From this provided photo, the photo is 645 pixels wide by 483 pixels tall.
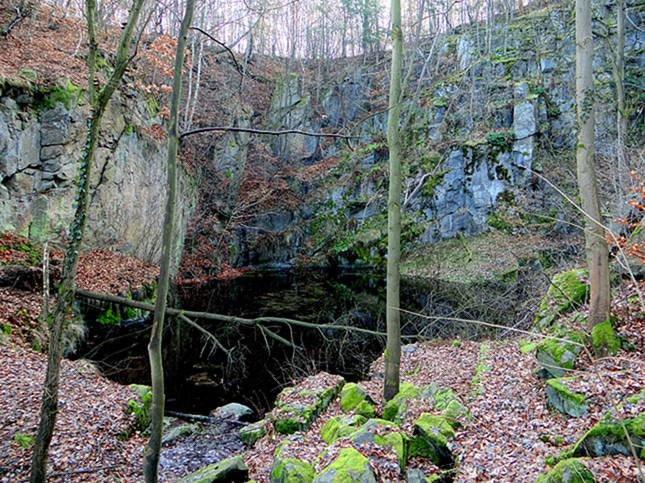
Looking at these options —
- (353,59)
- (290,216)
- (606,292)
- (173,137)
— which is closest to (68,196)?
(173,137)

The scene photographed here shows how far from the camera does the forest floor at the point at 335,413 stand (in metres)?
4.33

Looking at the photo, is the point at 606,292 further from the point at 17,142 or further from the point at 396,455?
the point at 17,142

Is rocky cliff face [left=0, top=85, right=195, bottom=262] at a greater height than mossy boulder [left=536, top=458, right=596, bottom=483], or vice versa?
rocky cliff face [left=0, top=85, right=195, bottom=262]

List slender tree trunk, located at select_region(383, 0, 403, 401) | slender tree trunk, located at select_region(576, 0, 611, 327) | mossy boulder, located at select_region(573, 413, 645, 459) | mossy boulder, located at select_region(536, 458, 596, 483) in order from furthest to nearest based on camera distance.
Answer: slender tree trunk, located at select_region(383, 0, 403, 401) < slender tree trunk, located at select_region(576, 0, 611, 327) < mossy boulder, located at select_region(573, 413, 645, 459) < mossy boulder, located at select_region(536, 458, 596, 483)

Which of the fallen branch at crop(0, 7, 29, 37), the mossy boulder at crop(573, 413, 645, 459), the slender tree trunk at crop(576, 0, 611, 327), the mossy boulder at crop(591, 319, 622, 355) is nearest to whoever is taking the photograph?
the mossy boulder at crop(573, 413, 645, 459)

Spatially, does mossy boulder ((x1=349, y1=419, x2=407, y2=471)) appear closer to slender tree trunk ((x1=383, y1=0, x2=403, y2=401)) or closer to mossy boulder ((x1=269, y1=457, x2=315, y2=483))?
mossy boulder ((x1=269, y1=457, x2=315, y2=483))

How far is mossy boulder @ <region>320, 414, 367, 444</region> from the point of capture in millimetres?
5488

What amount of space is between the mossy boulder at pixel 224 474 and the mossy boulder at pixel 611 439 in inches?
165

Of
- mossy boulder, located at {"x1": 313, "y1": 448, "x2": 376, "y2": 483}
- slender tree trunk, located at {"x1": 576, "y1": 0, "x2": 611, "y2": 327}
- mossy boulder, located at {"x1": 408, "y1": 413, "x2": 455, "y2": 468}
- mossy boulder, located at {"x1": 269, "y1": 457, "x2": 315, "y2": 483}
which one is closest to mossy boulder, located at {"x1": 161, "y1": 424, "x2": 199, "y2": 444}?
mossy boulder, located at {"x1": 269, "y1": 457, "x2": 315, "y2": 483}

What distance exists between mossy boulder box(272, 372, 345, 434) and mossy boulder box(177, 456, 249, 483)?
1192 millimetres

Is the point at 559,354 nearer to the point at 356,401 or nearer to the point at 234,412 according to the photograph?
the point at 356,401

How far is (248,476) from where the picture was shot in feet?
18.5

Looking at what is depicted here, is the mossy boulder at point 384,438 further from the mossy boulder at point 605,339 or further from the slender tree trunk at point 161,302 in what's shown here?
the mossy boulder at point 605,339

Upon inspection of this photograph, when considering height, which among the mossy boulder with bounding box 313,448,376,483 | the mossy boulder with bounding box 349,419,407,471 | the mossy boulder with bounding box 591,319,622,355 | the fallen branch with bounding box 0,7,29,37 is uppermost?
the fallen branch with bounding box 0,7,29,37
